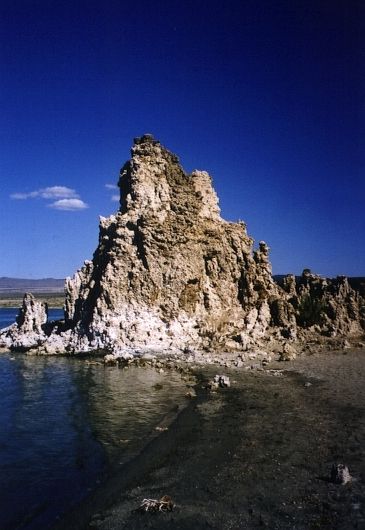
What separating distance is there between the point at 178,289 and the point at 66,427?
843 inches

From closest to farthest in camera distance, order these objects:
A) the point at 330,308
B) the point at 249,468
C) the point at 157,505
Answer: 1. the point at 157,505
2. the point at 249,468
3. the point at 330,308

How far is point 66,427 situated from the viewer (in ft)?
70.3

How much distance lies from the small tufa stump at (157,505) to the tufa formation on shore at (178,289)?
82.0 feet

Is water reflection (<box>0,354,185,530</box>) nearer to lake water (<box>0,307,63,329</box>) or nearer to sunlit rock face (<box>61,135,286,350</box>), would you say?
sunlit rock face (<box>61,135,286,350</box>)

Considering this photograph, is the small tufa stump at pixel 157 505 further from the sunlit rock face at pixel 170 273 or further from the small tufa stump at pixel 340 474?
the sunlit rock face at pixel 170 273

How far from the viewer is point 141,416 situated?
886 inches

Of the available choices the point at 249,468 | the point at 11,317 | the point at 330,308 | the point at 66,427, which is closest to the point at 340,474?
the point at 249,468

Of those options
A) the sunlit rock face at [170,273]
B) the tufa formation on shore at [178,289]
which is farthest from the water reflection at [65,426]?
the sunlit rock face at [170,273]

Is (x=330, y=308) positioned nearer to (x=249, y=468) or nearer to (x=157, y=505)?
(x=249, y=468)

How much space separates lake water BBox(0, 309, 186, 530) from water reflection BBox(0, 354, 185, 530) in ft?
0.09

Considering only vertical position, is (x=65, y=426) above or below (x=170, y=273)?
below

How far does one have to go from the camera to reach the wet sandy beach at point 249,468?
12.4 metres

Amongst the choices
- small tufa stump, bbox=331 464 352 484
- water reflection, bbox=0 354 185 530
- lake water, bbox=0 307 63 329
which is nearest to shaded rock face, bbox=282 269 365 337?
water reflection, bbox=0 354 185 530

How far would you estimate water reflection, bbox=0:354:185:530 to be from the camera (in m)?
14.6
